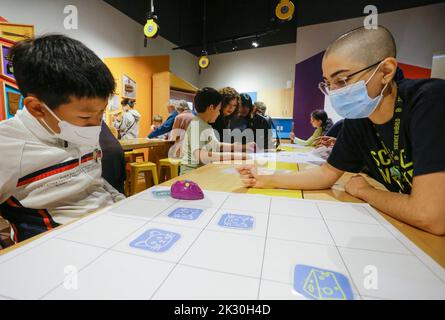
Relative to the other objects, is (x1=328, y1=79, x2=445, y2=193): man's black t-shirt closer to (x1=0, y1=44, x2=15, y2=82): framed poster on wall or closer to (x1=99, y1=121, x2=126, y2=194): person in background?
(x1=99, y1=121, x2=126, y2=194): person in background

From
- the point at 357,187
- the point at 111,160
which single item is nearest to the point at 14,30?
the point at 111,160

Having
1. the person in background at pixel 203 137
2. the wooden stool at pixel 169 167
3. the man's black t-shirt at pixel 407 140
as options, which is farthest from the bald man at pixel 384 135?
the wooden stool at pixel 169 167

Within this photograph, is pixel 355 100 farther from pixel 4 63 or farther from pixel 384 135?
pixel 4 63

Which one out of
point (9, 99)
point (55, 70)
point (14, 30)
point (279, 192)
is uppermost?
point (14, 30)

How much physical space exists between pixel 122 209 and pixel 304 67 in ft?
18.0

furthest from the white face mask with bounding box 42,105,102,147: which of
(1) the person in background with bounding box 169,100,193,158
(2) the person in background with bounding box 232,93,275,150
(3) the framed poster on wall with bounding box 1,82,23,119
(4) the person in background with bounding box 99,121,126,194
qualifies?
(3) the framed poster on wall with bounding box 1,82,23,119

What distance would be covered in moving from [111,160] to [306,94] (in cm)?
498

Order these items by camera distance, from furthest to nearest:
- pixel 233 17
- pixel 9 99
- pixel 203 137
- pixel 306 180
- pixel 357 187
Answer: pixel 233 17, pixel 9 99, pixel 203 137, pixel 306 180, pixel 357 187

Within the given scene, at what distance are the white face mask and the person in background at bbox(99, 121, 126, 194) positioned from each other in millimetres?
273

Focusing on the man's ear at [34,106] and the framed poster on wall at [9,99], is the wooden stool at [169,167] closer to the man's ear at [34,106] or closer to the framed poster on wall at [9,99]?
the framed poster on wall at [9,99]

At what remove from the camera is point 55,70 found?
795 millimetres

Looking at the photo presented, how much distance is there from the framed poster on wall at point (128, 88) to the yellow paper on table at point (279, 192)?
4.97 metres

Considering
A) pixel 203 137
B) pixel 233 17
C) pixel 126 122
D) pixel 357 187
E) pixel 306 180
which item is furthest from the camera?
pixel 233 17

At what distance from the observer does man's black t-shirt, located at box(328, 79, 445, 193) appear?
69 cm
